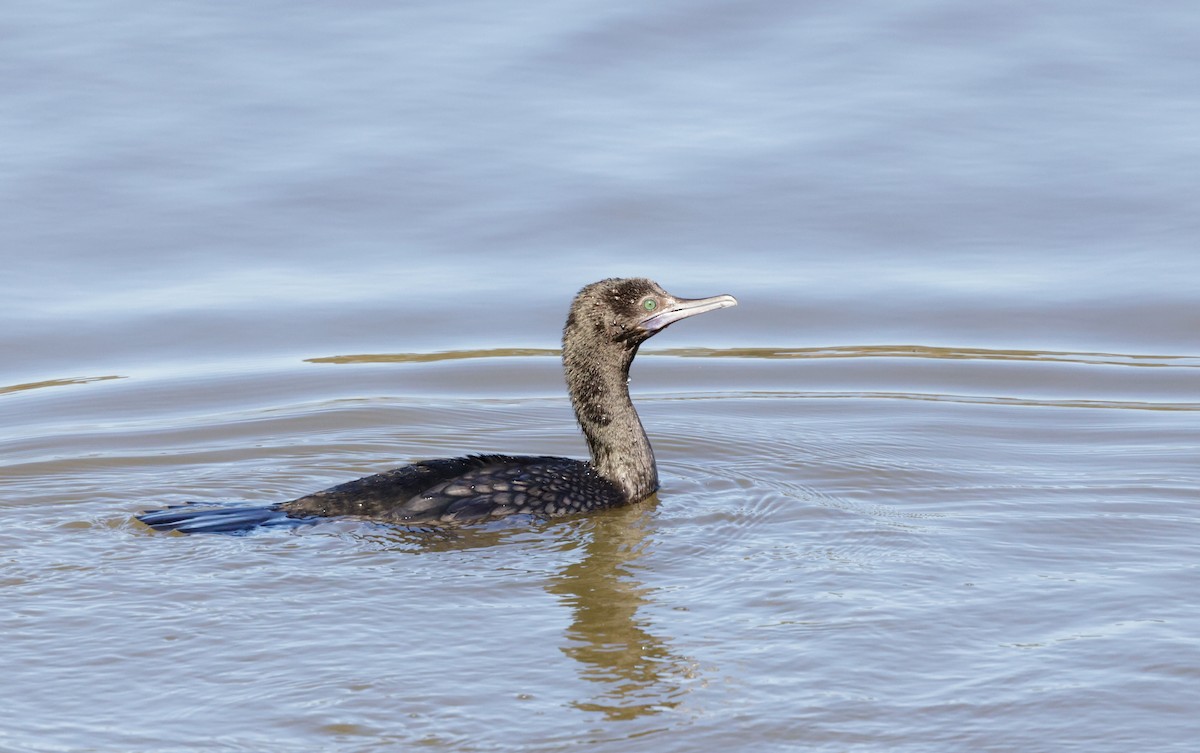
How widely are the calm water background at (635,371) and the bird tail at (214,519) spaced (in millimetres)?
141

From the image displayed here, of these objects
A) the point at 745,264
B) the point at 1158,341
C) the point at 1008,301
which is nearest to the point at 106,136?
the point at 745,264

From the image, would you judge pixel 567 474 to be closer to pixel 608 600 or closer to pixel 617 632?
pixel 608 600

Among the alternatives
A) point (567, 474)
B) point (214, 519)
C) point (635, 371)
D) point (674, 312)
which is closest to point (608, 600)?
point (567, 474)

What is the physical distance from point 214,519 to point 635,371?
378cm

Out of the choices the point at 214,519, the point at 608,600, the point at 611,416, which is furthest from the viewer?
the point at 611,416

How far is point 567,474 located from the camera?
8305 millimetres

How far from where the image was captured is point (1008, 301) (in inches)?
456

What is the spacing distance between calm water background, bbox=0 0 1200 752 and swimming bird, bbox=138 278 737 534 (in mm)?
152

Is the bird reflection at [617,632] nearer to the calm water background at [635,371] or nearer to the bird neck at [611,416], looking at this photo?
the calm water background at [635,371]

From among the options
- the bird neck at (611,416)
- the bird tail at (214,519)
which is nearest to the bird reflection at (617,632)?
the bird neck at (611,416)

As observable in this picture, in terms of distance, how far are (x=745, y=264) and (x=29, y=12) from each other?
8.53 m

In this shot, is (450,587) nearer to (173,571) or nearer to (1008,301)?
(173,571)

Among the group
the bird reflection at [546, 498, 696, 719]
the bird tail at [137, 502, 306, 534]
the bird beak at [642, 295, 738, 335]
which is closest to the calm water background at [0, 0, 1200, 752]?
the bird reflection at [546, 498, 696, 719]

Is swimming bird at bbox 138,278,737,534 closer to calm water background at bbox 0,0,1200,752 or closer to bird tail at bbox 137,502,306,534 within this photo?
bird tail at bbox 137,502,306,534
